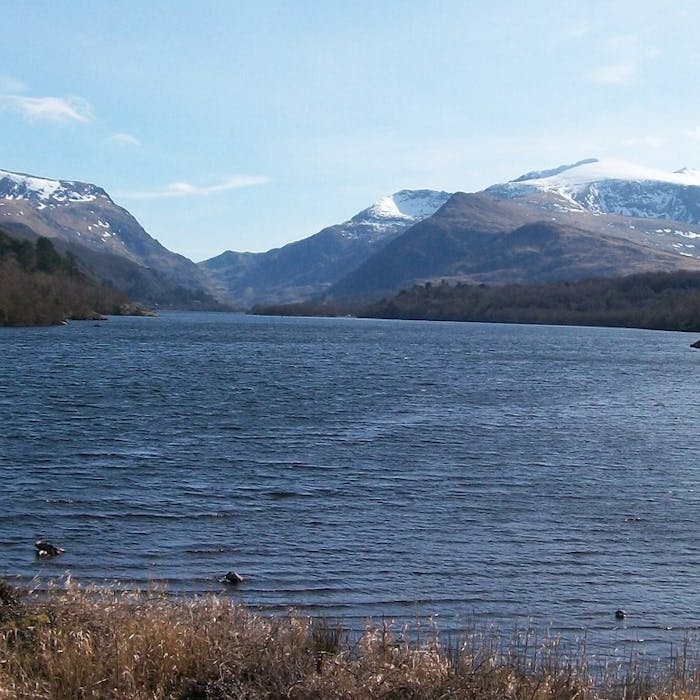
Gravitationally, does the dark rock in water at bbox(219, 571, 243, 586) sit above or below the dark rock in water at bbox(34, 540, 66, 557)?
below

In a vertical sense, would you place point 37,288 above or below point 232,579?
above

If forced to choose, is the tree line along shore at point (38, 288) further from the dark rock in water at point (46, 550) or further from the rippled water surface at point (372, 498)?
the dark rock in water at point (46, 550)

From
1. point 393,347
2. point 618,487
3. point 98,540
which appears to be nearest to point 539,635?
point 98,540

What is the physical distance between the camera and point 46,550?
21.1 m

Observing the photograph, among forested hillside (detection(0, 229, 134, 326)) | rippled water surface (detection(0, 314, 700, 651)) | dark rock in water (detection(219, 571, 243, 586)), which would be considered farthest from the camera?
forested hillside (detection(0, 229, 134, 326))

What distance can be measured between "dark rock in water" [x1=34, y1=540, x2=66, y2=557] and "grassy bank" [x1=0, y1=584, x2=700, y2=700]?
27.3 feet

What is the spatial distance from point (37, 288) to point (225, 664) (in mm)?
154130

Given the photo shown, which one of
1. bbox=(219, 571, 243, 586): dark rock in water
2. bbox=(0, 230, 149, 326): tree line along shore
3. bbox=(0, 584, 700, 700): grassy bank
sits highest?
bbox=(0, 230, 149, 326): tree line along shore

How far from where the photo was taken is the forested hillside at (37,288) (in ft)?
476

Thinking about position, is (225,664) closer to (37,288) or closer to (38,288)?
(37,288)

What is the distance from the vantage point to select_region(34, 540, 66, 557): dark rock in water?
68.7 ft

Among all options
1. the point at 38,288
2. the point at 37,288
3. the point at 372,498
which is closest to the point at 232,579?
the point at 372,498

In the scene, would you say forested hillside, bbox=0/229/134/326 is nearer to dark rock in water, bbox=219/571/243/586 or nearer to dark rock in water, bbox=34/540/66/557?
dark rock in water, bbox=34/540/66/557

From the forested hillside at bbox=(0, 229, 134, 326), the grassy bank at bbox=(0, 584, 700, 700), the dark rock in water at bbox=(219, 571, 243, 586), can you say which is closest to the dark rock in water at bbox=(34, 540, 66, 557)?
the dark rock in water at bbox=(219, 571, 243, 586)
